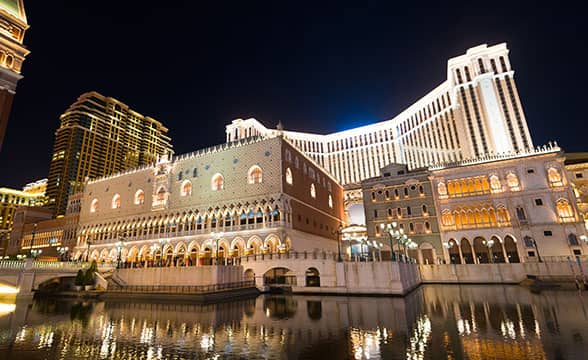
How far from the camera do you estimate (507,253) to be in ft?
131

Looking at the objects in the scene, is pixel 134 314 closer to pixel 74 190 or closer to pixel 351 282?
pixel 351 282

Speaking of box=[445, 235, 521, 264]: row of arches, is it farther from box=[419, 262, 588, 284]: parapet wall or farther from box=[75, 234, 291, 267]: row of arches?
box=[75, 234, 291, 267]: row of arches

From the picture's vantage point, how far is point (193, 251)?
4444cm

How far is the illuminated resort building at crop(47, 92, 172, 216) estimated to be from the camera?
98250 millimetres

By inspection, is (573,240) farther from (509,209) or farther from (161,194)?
(161,194)

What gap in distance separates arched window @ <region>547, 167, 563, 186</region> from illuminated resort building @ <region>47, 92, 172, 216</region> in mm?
103105

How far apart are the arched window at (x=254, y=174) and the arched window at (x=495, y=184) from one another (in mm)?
32969

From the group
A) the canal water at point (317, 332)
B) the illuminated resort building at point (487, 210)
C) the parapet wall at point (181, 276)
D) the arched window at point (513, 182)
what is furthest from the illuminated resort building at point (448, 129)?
the canal water at point (317, 332)

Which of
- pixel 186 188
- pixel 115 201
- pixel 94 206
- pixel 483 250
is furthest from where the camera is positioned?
pixel 94 206

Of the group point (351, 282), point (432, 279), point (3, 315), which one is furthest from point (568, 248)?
point (3, 315)

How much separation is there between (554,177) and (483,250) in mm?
13128

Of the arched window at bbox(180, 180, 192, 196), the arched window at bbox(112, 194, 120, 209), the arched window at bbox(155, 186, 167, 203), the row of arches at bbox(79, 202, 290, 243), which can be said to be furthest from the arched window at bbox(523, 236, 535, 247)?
the arched window at bbox(112, 194, 120, 209)

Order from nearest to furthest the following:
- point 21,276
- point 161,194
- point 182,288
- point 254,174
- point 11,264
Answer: point 182,288, point 11,264, point 21,276, point 254,174, point 161,194

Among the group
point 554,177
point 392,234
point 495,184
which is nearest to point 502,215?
point 495,184
